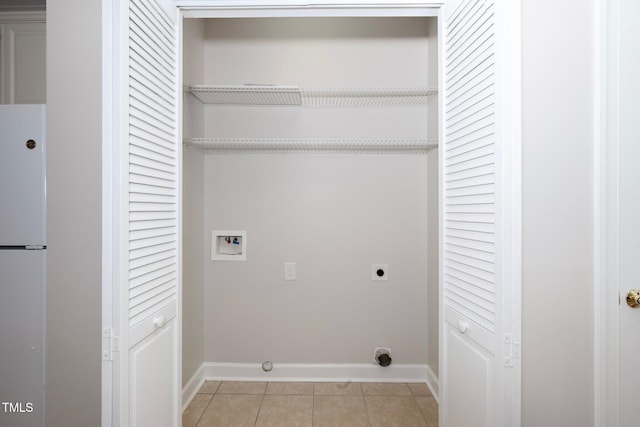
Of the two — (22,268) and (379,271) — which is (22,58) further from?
(379,271)

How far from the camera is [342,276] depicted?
241 cm

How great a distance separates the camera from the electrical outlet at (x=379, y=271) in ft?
7.87

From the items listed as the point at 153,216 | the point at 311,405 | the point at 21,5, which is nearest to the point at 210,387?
the point at 311,405

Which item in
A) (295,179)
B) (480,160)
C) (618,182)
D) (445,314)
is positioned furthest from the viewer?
(295,179)

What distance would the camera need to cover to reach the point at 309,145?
2291 millimetres

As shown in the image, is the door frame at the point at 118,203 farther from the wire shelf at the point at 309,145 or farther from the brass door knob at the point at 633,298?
the wire shelf at the point at 309,145

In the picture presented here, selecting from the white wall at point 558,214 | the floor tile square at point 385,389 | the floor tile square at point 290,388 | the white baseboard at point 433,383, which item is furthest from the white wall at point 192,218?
the white wall at point 558,214

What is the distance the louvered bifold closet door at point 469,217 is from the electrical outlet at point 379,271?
88 cm

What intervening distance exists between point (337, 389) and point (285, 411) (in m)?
0.41

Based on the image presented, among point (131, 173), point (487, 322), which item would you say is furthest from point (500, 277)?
point (131, 173)

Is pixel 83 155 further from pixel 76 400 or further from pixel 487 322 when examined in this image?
pixel 487 322

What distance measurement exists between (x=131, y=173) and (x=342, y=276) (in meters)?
1.62

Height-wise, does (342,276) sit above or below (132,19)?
below

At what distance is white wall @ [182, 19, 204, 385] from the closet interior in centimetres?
6
